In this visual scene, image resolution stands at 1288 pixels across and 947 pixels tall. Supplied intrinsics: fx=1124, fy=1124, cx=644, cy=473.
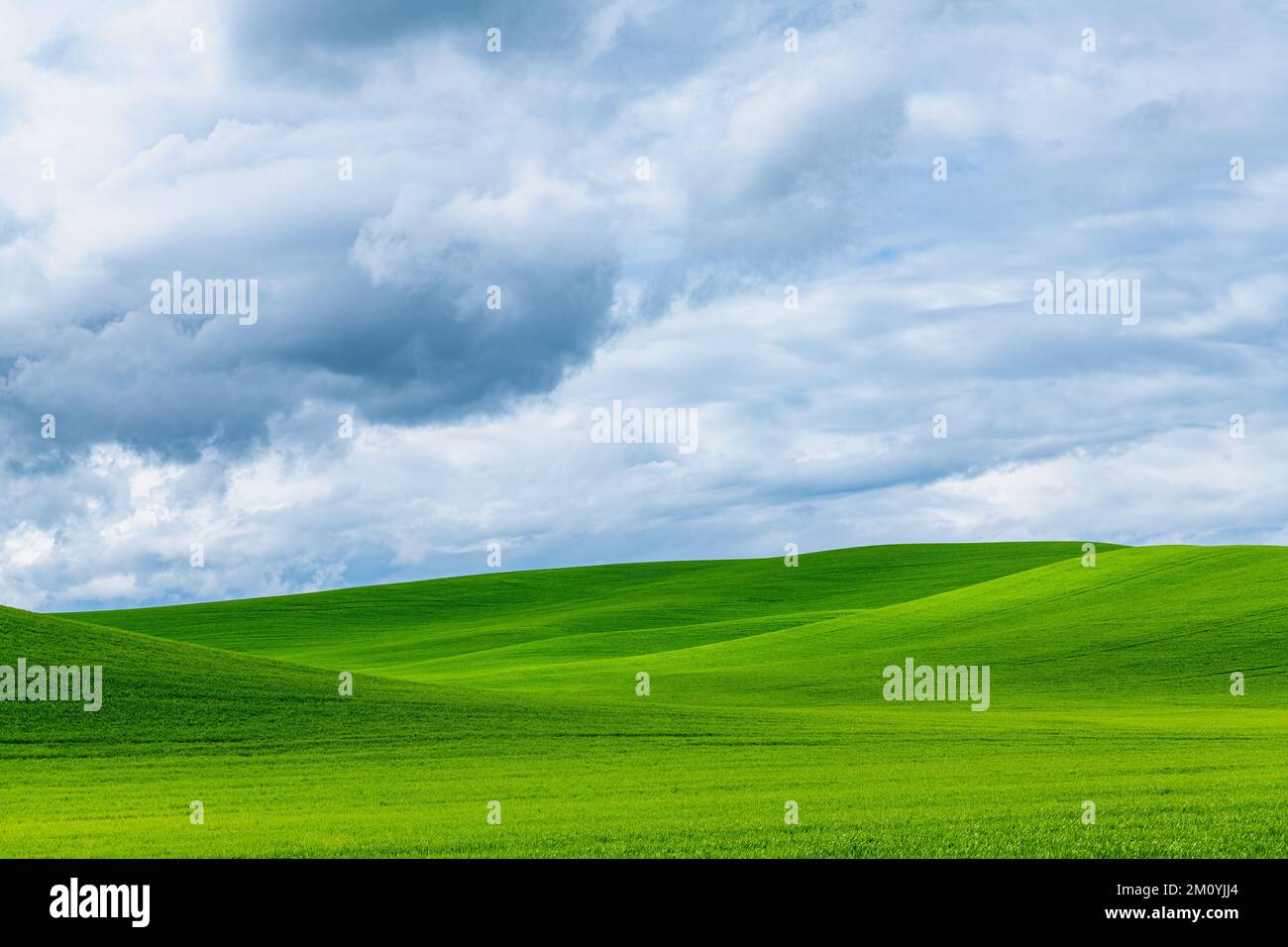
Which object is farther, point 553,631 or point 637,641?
point 553,631

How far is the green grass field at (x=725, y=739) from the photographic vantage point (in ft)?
51.3

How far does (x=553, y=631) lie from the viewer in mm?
83438

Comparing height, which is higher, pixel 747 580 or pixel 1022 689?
pixel 747 580

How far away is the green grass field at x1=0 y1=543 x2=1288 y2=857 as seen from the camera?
1563cm

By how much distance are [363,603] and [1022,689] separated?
226 ft

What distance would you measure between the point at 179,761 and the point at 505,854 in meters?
15.6

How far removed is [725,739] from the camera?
30234 mm
